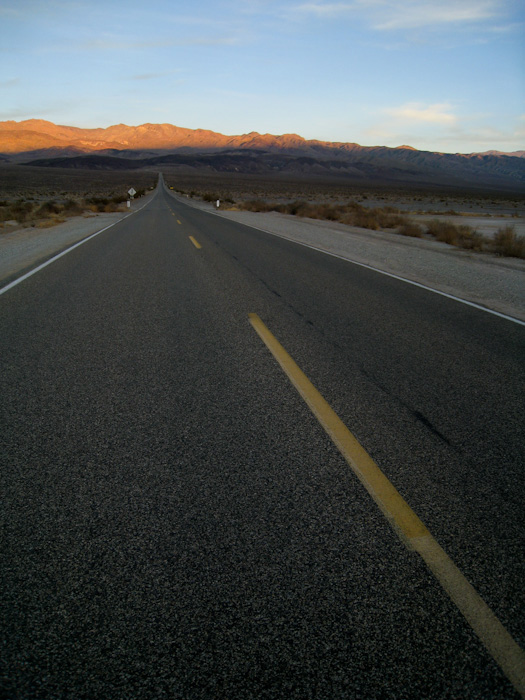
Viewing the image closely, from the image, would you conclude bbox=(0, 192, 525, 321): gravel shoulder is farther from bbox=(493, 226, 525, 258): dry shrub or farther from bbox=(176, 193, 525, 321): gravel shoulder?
bbox=(493, 226, 525, 258): dry shrub

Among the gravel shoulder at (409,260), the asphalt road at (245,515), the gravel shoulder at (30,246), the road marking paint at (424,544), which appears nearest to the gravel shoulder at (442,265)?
the gravel shoulder at (409,260)

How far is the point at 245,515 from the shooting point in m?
2.58

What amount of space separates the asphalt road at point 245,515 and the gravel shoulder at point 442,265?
3.35 meters

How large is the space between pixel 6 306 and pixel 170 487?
557 cm

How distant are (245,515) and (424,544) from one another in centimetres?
93

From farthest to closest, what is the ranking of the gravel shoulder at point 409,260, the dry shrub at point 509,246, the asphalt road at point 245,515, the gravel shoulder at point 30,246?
the dry shrub at point 509,246, the gravel shoulder at point 30,246, the gravel shoulder at point 409,260, the asphalt road at point 245,515

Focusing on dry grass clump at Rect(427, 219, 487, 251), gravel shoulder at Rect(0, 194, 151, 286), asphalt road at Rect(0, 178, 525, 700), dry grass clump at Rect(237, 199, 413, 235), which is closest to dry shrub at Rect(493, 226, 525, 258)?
dry grass clump at Rect(427, 219, 487, 251)

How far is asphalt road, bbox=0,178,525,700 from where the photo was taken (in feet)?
5.91

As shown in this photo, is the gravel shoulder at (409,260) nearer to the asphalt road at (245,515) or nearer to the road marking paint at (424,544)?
the asphalt road at (245,515)

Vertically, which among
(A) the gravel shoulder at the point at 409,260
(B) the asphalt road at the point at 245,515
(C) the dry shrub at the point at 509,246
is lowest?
(B) the asphalt road at the point at 245,515

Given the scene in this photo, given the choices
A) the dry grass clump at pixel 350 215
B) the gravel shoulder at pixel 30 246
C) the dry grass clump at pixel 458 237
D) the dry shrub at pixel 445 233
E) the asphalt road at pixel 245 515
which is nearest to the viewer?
the asphalt road at pixel 245 515

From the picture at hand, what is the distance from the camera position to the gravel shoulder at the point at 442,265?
8.66 m

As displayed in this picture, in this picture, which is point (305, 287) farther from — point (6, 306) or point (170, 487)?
point (170, 487)

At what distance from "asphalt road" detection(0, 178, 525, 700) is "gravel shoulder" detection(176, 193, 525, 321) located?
3351 millimetres
